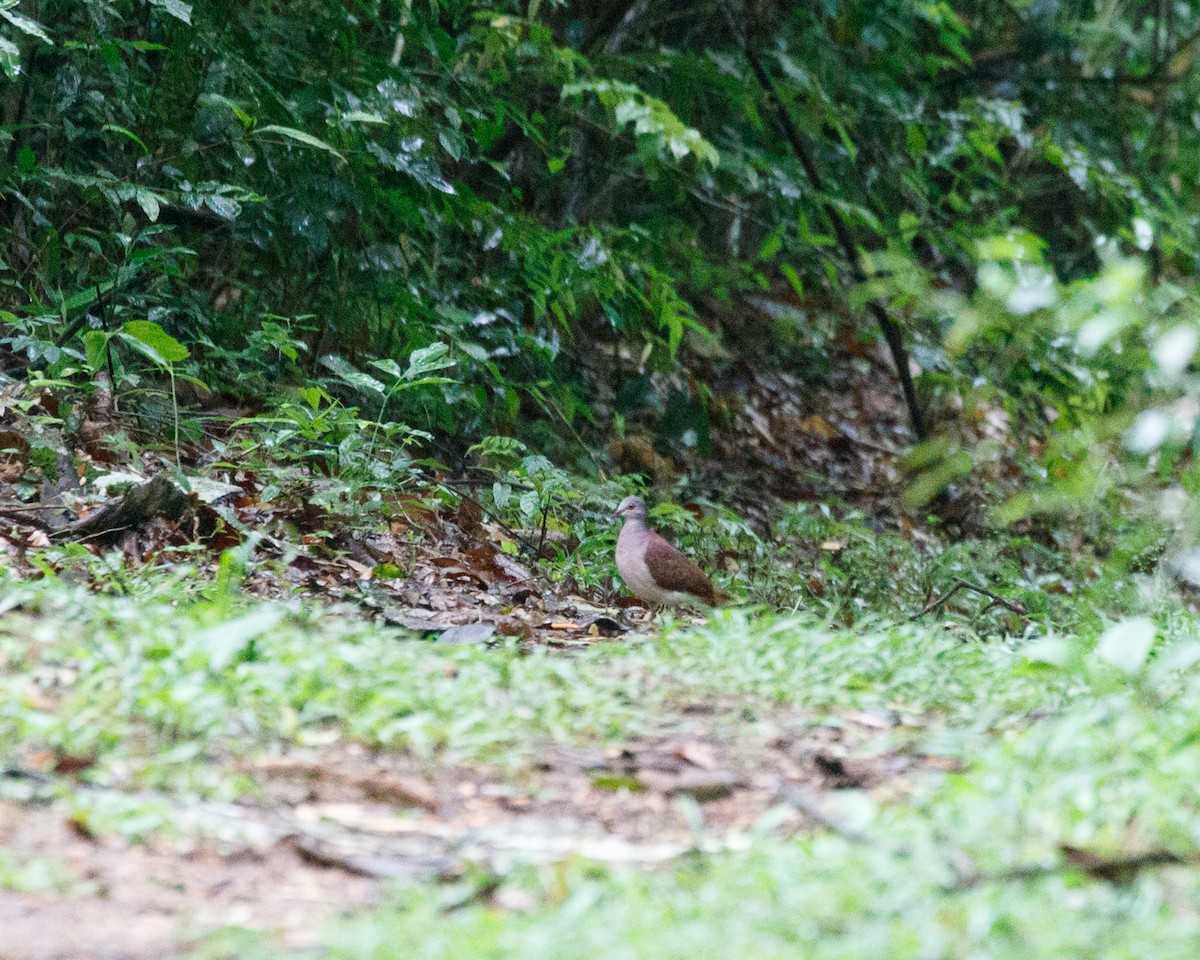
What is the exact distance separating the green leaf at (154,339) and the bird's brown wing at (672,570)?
1929 mm

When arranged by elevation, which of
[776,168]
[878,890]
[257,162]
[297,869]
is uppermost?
[776,168]

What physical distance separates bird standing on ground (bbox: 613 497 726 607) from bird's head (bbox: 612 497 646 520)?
0.82ft

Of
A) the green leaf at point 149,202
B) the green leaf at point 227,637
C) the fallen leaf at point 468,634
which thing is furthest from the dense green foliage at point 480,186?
the green leaf at point 227,637

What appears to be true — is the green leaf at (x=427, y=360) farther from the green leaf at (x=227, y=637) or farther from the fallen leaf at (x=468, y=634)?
the green leaf at (x=227, y=637)

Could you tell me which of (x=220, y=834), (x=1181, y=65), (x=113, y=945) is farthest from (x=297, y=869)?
(x=1181, y=65)

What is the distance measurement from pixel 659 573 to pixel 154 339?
2.10 meters

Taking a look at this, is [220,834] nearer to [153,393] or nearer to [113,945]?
[113,945]

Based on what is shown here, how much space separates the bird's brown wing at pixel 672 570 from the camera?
5.32 meters

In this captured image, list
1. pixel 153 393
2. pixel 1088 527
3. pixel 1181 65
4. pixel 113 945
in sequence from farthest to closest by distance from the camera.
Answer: pixel 1181 65, pixel 1088 527, pixel 153 393, pixel 113 945

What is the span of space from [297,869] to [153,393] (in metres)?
3.72

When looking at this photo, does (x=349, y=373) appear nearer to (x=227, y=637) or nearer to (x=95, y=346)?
(x=95, y=346)

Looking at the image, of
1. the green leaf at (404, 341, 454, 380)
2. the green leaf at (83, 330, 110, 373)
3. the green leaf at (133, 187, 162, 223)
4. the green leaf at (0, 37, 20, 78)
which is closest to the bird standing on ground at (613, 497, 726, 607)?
the green leaf at (404, 341, 454, 380)

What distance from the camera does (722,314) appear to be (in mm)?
10195

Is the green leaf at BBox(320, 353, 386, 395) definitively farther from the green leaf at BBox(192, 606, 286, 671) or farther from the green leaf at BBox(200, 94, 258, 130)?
the green leaf at BBox(192, 606, 286, 671)
